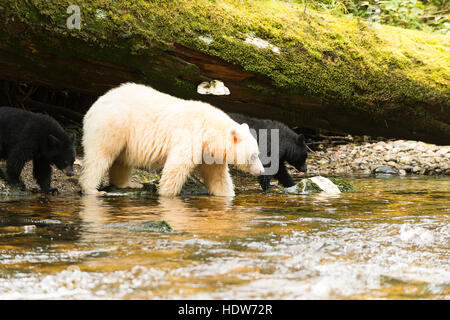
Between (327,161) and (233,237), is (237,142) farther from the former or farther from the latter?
(327,161)

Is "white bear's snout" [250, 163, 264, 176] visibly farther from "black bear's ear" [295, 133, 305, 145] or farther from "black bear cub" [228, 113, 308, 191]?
"black bear's ear" [295, 133, 305, 145]

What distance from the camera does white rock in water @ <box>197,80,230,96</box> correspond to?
7609mm

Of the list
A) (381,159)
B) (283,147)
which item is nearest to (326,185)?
(283,147)

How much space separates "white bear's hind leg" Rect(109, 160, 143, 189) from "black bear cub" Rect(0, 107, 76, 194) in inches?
24.6

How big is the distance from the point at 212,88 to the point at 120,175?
182 cm

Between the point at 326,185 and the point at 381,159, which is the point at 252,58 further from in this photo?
the point at 381,159

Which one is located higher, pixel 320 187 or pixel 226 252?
pixel 320 187

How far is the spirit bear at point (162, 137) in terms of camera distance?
22.7 feet

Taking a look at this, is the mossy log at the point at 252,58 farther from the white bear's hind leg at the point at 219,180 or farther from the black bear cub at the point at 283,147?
the white bear's hind leg at the point at 219,180

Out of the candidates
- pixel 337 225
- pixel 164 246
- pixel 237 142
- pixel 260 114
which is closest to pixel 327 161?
pixel 260 114

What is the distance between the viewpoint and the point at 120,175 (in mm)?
7699

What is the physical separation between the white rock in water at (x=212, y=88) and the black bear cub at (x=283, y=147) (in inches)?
34.2

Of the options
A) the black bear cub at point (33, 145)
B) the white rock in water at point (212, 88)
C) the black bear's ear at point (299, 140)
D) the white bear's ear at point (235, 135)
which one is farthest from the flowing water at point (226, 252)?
the black bear's ear at point (299, 140)
